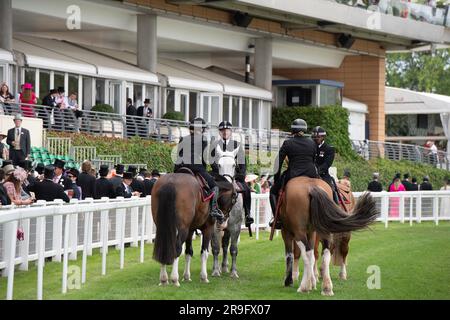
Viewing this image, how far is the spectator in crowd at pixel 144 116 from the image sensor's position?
→ 121 ft

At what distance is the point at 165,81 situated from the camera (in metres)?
42.9

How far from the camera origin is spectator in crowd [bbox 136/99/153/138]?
3692 cm

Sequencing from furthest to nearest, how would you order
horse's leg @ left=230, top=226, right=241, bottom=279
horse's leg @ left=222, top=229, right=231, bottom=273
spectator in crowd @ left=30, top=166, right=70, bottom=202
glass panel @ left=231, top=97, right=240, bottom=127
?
1. glass panel @ left=231, top=97, right=240, bottom=127
2. spectator in crowd @ left=30, top=166, right=70, bottom=202
3. horse's leg @ left=222, top=229, right=231, bottom=273
4. horse's leg @ left=230, top=226, right=241, bottom=279

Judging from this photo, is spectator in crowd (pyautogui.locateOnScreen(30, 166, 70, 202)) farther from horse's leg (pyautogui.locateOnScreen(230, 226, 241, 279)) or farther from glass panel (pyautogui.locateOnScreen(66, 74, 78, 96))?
glass panel (pyautogui.locateOnScreen(66, 74, 78, 96))

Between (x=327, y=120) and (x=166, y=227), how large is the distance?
36573 millimetres

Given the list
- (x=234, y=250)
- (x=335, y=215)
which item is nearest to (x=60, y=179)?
(x=234, y=250)

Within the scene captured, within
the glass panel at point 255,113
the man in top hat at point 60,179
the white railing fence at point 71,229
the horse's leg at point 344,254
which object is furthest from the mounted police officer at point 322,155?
the glass panel at point 255,113

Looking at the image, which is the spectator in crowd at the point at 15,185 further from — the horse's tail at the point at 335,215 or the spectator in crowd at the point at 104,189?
the spectator in crowd at the point at 104,189

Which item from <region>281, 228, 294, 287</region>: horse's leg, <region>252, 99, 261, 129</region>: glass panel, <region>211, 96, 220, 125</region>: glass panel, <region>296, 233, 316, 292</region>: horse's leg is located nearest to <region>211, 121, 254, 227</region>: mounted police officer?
<region>281, 228, 294, 287</region>: horse's leg

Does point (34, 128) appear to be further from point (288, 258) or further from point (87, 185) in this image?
point (288, 258)

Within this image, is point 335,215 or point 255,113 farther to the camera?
point 255,113

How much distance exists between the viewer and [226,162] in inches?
669

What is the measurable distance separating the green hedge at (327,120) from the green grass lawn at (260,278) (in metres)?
27.3
